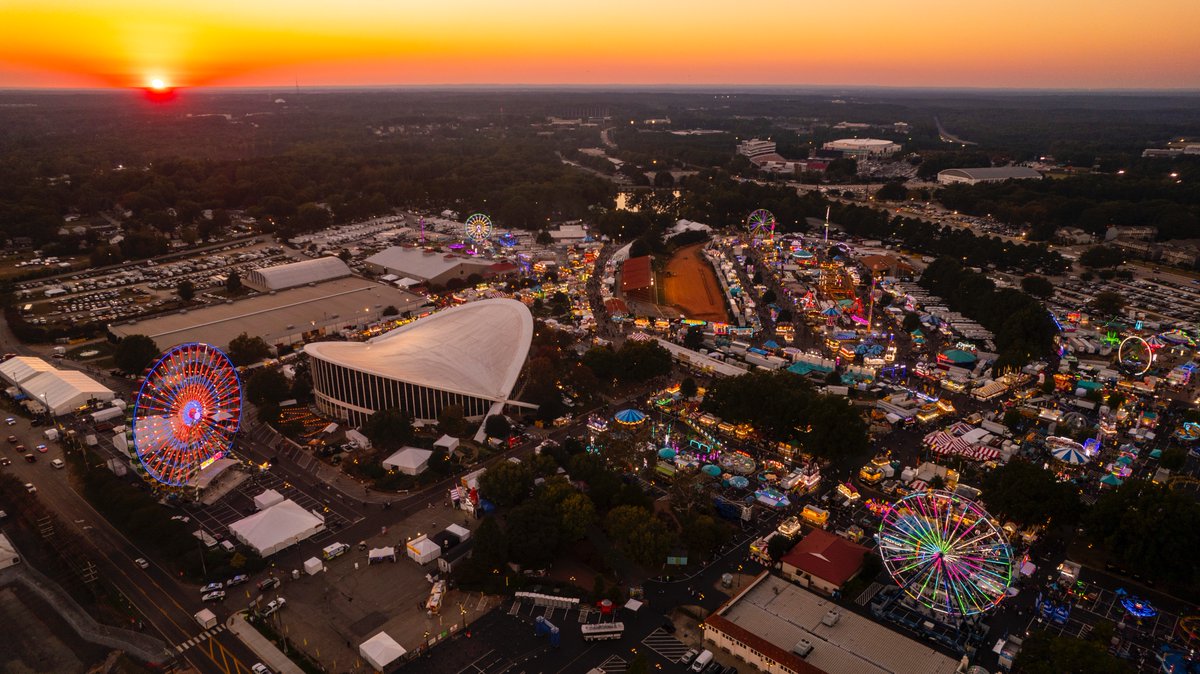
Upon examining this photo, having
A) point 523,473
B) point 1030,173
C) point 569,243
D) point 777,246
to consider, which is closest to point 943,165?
point 1030,173

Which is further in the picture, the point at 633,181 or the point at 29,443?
the point at 633,181

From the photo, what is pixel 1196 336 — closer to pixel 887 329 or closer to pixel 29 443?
pixel 887 329

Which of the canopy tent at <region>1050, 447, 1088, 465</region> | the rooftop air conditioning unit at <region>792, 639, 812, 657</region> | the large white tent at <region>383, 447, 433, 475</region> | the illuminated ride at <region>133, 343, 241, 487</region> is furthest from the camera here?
the canopy tent at <region>1050, 447, 1088, 465</region>

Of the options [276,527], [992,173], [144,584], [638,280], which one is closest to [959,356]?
[638,280]

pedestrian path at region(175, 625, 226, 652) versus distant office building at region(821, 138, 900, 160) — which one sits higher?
distant office building at region(821, 138, 900, 160)

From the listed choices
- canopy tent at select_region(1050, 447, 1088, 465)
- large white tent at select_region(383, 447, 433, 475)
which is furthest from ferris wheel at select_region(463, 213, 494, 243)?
canopy tent at select_region(1050, 447, 1088, 465)

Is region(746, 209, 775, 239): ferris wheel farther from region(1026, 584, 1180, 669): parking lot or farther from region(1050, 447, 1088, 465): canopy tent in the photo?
region(1026, 584, 1180, 669): parking lot

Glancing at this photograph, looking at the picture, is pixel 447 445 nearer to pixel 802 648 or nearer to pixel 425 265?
pixel 802 648
